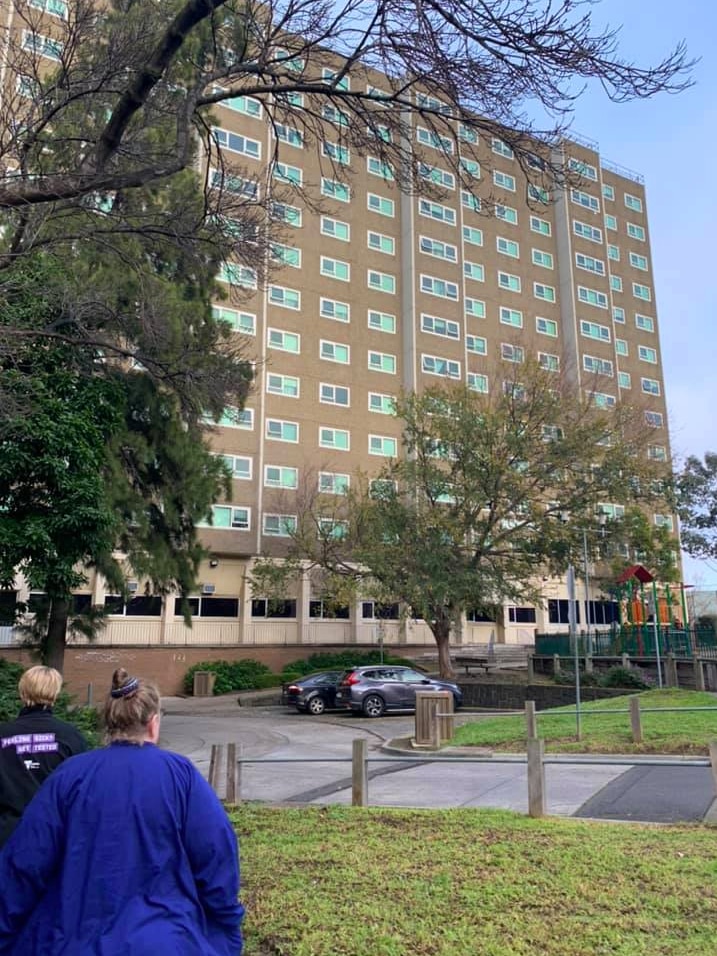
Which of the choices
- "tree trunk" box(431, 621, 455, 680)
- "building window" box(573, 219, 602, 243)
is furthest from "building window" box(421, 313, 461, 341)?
"tree trunk" box(431, 621, 455, 680)

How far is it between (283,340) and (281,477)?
720 centimetres

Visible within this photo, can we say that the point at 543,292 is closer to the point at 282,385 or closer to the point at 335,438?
the point at 335,438

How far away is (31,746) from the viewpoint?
13.3ft

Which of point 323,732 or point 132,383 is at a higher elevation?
point 132,383

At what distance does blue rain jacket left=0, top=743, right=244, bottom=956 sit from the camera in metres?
2.47

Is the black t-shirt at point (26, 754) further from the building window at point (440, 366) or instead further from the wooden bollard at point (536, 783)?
the building window at point (440, 366)

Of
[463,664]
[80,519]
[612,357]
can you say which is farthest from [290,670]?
[612,357]

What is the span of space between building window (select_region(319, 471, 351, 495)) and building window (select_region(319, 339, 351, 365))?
631 centimetres

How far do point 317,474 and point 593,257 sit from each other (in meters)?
29.5

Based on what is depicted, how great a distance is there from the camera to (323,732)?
19922 millimetres

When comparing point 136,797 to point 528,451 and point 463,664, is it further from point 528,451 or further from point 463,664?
point 463,664

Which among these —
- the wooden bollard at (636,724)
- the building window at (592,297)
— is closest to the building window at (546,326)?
A: the building window at (592,297)

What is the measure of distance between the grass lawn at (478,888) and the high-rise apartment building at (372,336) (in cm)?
2381

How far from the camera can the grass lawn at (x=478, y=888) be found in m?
4.55
